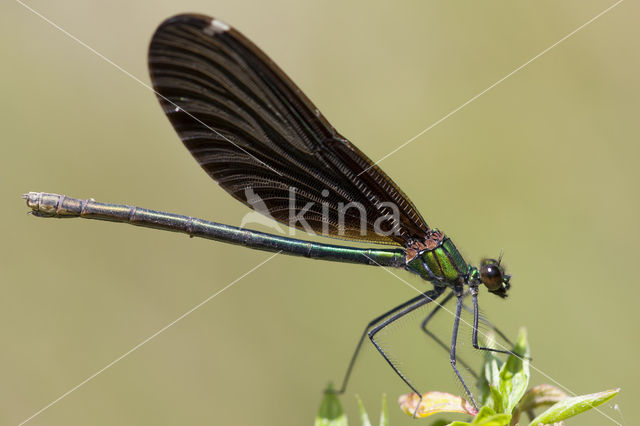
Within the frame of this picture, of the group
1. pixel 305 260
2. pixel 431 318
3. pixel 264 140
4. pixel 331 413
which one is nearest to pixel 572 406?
pixel 331 413

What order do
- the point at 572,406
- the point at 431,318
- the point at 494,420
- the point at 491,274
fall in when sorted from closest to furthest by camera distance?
1. the point at 494,420
2. the point at 572,406
3. the point at 491,274
4. the point at 431,318

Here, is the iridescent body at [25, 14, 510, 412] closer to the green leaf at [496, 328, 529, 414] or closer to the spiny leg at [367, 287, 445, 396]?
the spiny leg at [367, 287, 445, 396]

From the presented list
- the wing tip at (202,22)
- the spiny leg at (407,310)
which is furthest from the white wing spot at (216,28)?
the spiny leg at (407,310)

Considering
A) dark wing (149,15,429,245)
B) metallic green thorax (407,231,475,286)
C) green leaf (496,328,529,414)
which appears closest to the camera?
green leaf (496,328,529,414)

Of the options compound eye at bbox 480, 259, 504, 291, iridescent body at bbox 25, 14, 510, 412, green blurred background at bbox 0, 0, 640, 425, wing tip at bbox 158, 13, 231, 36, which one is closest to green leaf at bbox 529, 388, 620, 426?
iridescent body at bbox 25, 14, 510, 412

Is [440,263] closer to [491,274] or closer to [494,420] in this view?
[491,274]

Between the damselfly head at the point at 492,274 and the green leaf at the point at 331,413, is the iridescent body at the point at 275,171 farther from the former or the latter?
the green leaf at the point at 331,413
